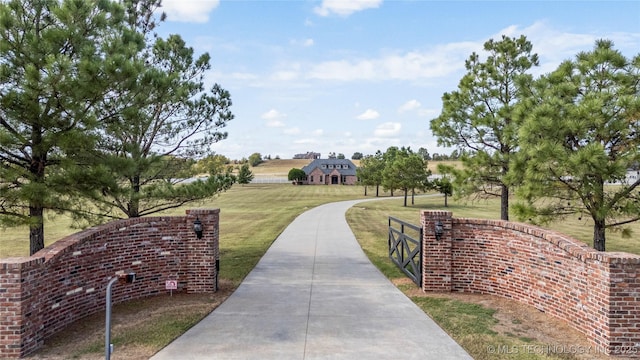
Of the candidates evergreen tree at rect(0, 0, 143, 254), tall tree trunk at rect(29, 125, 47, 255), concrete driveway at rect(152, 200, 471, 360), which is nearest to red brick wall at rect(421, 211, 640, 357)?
concrete driveway at rect(152, 200, 471, 360)

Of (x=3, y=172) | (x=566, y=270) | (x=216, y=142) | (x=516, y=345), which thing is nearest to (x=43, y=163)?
(x=3, y=172)

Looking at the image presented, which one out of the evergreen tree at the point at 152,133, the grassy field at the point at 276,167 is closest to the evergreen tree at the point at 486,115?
the evergreen tree at the point at 152,133

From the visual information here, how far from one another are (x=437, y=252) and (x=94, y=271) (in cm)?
776

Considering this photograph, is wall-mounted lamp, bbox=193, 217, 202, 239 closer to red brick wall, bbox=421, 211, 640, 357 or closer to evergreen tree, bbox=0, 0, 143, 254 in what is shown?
evergreen tree, bbox=0, 0, 143, 254

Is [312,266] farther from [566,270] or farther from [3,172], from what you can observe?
[3,172]

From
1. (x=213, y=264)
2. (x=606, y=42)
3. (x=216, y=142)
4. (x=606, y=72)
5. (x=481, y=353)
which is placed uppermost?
(x=606, y=42)

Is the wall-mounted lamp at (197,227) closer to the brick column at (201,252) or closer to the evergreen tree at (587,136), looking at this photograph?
the brick column at (201,252)

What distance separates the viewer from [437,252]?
966 cm

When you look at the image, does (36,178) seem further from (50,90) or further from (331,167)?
(331,167)

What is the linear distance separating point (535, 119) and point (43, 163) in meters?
11.8

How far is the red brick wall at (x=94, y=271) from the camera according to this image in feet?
20.3

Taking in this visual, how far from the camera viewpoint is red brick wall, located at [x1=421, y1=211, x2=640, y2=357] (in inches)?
250

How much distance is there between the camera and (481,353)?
20.8ft

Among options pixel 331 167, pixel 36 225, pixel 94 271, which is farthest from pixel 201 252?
pixel 331 167
